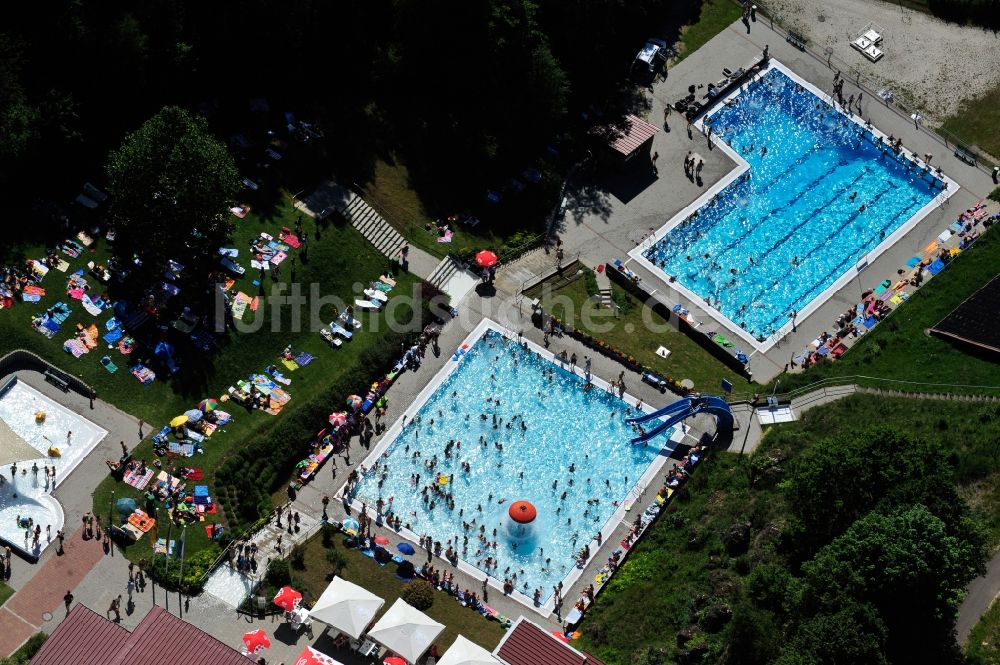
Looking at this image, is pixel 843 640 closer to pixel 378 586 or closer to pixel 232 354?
pixel 378 586

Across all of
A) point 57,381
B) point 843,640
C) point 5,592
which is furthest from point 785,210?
point 5,592

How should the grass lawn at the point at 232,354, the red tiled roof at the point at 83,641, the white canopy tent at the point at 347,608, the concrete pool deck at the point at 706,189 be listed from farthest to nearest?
the concrete pool deck at the point at 706,189, the grass lawn at the point at 232,354, the white canopy tent at the point at 347,608, the red tiled roof at the point at 83,641

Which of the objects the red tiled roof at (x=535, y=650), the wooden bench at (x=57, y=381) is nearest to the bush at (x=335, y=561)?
the red tiled roof at (x=535, y=650)

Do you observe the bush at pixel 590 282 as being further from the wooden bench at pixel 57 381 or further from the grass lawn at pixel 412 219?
the wooden bench at pixel 57 381

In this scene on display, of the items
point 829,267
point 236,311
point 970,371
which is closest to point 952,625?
point 970,371

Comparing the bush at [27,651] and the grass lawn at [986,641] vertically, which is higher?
the grass lawn at [986,641]

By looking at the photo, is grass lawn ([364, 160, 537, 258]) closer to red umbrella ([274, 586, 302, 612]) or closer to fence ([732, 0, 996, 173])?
red umbrella ([274, 586, 302, 612])

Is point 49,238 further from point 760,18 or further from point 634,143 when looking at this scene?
point 760,18

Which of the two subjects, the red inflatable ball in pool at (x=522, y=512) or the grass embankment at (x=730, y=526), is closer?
the grass embankment at (x=730, y=526)
